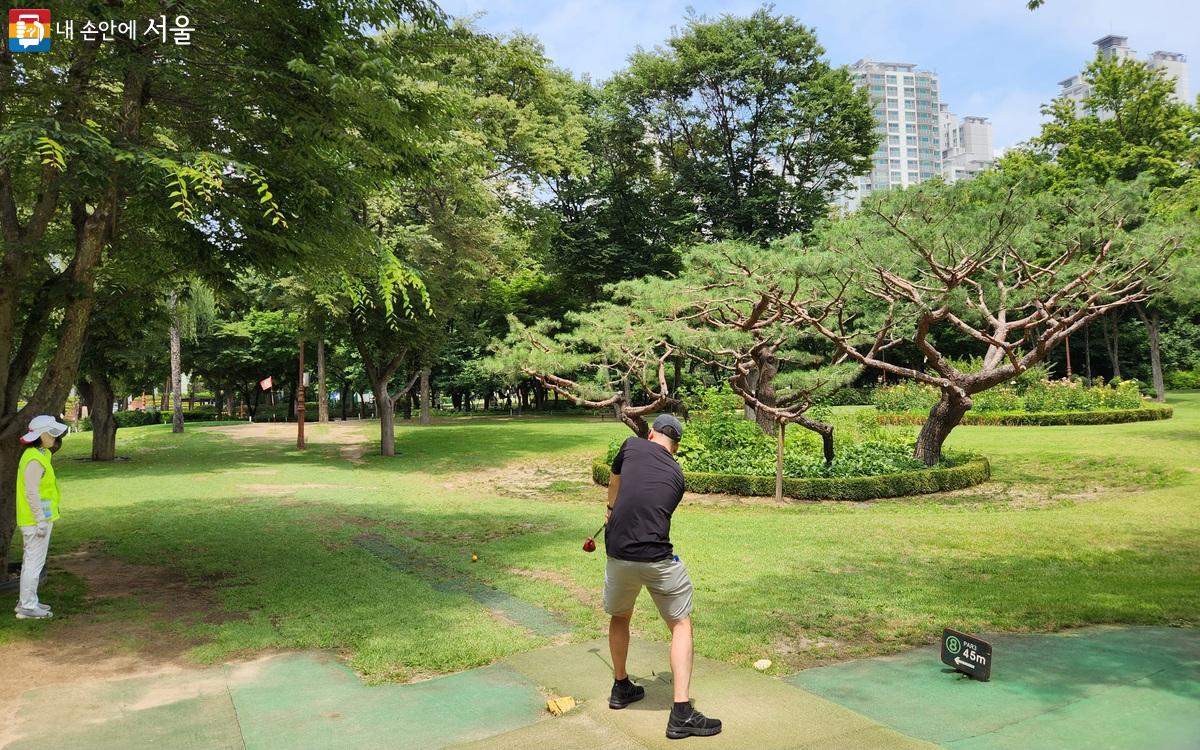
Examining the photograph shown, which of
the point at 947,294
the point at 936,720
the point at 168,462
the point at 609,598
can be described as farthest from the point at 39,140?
the point at 168,462

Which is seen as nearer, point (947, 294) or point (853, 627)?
point (853, 627)

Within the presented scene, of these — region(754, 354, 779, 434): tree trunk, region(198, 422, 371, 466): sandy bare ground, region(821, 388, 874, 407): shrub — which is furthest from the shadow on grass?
region(821, 388, 874, 407): shrub

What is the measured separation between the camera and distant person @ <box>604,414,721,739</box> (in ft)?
14.0

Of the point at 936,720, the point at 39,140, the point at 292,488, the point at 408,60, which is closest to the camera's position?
the point at 936,720

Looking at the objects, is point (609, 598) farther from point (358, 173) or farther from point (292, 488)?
point (292, 488)

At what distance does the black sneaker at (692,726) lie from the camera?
13.4 ft

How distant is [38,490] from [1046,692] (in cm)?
792

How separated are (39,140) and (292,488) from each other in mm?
12330

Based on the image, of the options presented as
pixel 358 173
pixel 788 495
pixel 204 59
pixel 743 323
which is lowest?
pixel 788 495

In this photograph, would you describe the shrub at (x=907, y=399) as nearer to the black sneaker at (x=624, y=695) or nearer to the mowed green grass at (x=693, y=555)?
the mowed green grass at (x=693, y=555)

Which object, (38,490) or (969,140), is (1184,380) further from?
(969,140)

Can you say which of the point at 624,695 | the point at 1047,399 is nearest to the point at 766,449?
the point at 624,695

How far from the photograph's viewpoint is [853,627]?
618 centimetres

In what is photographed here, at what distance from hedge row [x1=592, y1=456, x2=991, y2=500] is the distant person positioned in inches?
416
